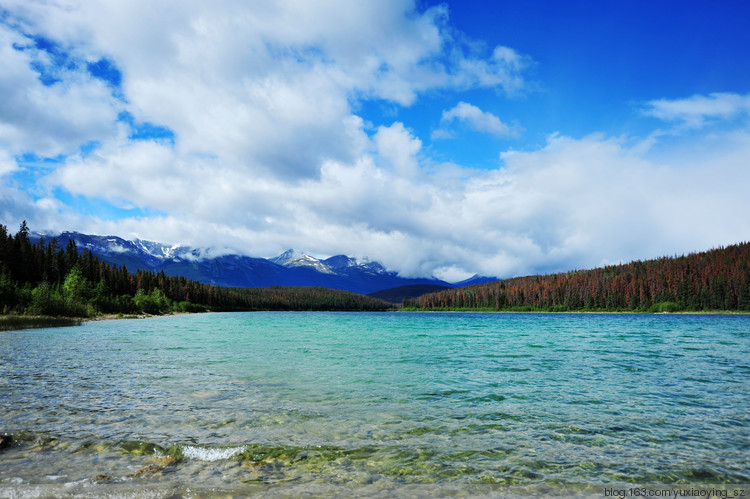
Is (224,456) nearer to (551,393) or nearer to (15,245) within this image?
(551,393)

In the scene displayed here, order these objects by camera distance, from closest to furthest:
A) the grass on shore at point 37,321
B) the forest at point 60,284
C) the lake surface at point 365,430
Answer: the lake surface at point 365,430, the grass on shore at point 37,321, the forest at point 60,284

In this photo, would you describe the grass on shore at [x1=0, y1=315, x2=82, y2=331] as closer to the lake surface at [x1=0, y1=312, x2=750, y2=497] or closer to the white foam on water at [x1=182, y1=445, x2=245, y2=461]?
the lake surface at [x1=0, y1=312, x2=750, y2=497]

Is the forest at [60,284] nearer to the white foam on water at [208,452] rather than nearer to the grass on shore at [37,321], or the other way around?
the grass on shore at [37,321]

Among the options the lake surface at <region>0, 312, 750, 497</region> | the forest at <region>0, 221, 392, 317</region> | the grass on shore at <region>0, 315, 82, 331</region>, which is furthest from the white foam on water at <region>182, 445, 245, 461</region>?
the forest at <region>0, 221, 392, 317</region>

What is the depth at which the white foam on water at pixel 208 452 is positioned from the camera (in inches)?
407

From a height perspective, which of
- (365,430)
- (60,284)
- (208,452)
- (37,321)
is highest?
(60,284)

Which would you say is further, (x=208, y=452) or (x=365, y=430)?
(x=365, y=430)

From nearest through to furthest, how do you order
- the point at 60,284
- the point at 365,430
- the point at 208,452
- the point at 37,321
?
the point at 208,452 → the point at 365,430 → the point at 37,321 → the point at 60,284

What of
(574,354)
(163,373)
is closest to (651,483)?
(163,373)

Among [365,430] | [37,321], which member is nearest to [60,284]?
[37,321]

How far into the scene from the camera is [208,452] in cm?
1064

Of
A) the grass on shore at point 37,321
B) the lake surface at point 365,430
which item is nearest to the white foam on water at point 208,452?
the lake surface at point 365,430

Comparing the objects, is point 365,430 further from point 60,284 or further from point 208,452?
point 60,284

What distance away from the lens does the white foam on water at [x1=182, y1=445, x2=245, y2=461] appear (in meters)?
10.3
